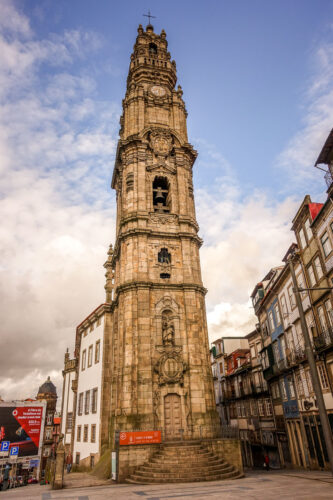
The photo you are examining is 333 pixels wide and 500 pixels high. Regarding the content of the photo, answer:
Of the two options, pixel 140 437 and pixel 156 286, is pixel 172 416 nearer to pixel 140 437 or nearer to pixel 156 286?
pixel 140 437

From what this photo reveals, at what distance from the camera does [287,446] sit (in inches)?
1151

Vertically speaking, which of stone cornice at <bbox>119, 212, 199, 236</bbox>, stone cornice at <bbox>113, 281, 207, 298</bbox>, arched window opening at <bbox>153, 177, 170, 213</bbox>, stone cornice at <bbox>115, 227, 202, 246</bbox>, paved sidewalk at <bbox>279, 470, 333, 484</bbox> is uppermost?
arched window opening at <bbox>153, 177, 170, 213</bbox>

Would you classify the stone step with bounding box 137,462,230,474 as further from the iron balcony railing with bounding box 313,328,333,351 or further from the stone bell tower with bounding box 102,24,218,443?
the iron balcony railing with bounding box 313,328,333,351

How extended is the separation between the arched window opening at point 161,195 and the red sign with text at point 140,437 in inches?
752

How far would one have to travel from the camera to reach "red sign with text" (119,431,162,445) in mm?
21870

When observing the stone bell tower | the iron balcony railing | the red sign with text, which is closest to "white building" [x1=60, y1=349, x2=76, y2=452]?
the stone bell tower

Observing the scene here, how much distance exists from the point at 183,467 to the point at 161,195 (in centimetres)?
2303

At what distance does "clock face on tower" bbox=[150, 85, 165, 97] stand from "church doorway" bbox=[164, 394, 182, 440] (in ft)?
103

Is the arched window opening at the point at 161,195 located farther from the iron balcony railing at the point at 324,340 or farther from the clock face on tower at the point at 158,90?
the iron balcony railing at the point at 324,340

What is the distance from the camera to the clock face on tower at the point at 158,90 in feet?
132

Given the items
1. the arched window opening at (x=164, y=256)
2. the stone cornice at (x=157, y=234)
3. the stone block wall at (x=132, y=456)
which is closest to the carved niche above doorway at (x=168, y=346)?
the arched window opening at (x=164, y=256)

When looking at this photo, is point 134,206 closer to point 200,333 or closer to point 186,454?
point 200,333

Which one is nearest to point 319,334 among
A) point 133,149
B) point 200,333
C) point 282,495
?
point 200,333

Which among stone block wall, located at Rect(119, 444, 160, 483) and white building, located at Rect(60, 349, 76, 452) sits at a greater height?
white building, located at Rect(60, 349, 76, 452)
